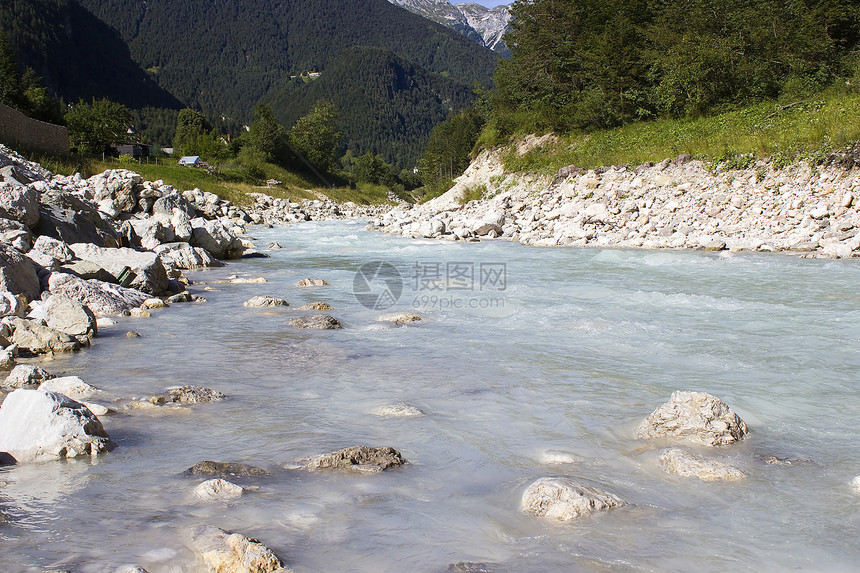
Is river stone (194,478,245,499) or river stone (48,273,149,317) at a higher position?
river stone (48,273,149,317)

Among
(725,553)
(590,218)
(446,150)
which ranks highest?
(446,150)

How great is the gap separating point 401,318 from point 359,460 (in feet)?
16.5

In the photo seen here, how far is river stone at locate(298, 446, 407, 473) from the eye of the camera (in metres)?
4.13

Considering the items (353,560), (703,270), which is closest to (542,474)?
(353,560)

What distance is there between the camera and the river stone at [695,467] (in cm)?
396

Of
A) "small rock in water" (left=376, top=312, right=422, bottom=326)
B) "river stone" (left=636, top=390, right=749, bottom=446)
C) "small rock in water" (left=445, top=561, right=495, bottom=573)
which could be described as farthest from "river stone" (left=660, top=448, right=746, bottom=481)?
"small rock in water" (left=376, top=312, right=422, bottom=326)

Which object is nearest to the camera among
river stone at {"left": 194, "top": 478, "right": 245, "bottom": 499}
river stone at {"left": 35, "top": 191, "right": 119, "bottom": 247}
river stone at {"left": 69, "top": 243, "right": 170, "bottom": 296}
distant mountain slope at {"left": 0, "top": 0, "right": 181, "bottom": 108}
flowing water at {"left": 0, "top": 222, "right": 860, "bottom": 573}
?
flowing water at {"left": 0, "top": 222, "right": 860, "bottom": 573}

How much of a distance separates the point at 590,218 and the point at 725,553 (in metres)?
18.7

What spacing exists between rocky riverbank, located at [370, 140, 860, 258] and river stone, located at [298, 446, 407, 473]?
534 inches

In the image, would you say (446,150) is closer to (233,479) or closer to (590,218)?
(590,218)

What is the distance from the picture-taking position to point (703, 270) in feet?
43.5

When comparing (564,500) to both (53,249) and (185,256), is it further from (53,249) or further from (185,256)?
(185,256)

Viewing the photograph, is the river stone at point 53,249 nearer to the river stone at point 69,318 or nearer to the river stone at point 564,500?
the river stone at point 69,318

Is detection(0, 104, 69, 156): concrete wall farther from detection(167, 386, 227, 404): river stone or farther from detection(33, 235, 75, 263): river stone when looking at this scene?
detection(167, 386, 227, 404): river stone
